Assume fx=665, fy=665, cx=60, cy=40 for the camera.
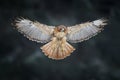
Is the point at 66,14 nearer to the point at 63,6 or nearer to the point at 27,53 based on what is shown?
the point at 63,6

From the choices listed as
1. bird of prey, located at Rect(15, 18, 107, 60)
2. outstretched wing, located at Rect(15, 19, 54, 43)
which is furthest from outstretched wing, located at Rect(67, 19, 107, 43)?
outstretched wing, located at Rect(15, 19, 54, 43)

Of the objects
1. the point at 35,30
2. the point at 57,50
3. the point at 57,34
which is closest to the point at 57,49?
the point at 57,50

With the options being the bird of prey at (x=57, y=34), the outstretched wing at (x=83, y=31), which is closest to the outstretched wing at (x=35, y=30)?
the bird of prey at (x=57, y=34)

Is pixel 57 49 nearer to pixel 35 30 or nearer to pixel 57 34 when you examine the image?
pixel 57 34

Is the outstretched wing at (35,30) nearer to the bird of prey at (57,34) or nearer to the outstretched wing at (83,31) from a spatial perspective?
the bird of prey at (57,34)

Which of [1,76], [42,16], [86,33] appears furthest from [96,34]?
[1,76]

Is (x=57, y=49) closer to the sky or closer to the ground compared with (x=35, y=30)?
closer to the ground
